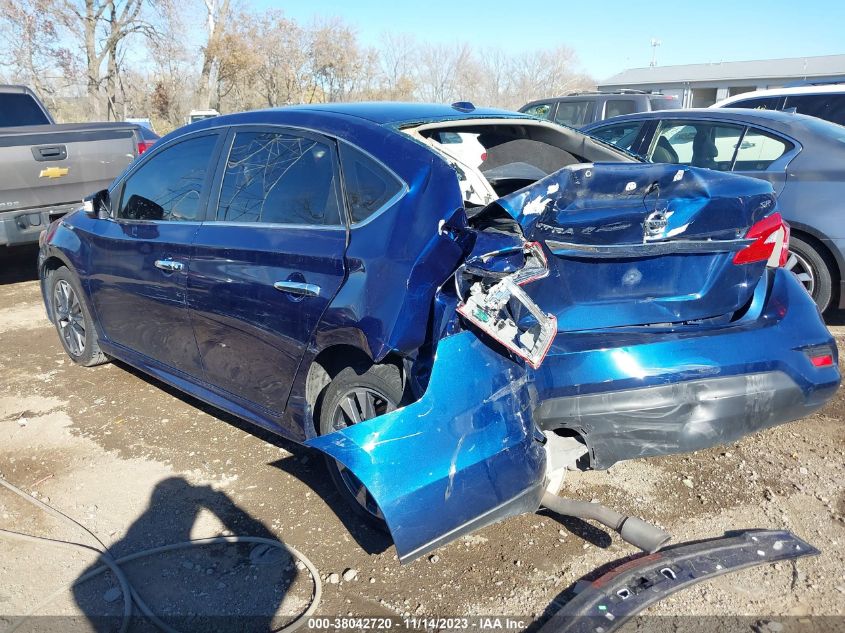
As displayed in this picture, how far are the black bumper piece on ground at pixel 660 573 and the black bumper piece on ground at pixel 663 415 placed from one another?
0.41m

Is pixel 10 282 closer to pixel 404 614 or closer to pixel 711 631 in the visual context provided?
pixel 404 614

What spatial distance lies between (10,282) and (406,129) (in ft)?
22.1

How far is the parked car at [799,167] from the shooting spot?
5070 millimetres

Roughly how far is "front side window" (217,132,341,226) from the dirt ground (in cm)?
134

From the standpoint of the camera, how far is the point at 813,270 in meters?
5.19

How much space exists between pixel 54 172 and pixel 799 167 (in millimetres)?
6985

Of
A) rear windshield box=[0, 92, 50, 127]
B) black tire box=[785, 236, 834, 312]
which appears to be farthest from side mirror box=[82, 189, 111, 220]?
rear windshield box=[0, 92, 50, 127]

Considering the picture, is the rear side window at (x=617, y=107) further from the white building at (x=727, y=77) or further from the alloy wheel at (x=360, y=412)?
the white building at (x=727, y=77)

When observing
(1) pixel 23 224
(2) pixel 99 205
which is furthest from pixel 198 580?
(1) pixel 23 224

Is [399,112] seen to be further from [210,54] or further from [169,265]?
[210,54]

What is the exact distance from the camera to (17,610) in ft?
8.89

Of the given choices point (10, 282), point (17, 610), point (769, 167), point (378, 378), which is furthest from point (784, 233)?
point (10, 282)

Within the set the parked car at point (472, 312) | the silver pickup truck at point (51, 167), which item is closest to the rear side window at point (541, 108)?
the silver pickup truck at point (51, 167)

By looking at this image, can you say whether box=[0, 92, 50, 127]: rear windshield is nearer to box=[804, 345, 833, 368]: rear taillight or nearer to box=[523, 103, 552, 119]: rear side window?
box=[523, 103, 552, 119]: rear side window
